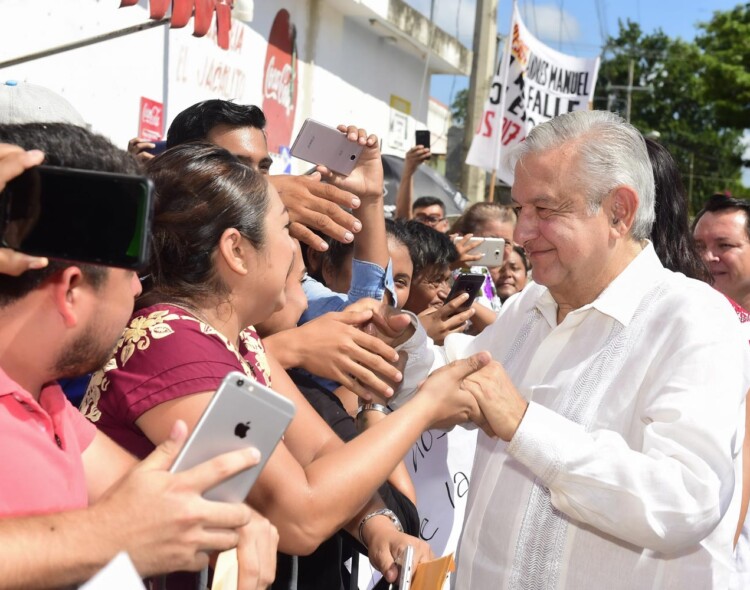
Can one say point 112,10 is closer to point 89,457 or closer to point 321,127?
point 321,127

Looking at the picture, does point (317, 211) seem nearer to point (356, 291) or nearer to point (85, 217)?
point (356, 291)

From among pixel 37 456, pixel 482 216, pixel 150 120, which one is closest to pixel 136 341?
pixel 37 456

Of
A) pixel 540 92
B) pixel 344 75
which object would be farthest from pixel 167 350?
pixel 344 75

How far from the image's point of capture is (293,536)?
2012mm

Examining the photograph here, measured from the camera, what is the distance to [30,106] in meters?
2.39

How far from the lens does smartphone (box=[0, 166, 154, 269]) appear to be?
4.29 ft

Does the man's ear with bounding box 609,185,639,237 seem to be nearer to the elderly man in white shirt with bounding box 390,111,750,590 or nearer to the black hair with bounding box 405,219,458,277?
the elderly man in white shirt with bounding box 390,111,750,590

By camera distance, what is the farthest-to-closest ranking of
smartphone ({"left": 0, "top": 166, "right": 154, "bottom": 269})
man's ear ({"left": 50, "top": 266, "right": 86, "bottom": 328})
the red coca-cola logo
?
the red coca-cola logo, man's ear ({"left": 50, "top": 266, "right": 86, "bottom": 328}), smartphone ({"left": 0, "top": 166, "right": 154, "bottom": 269})

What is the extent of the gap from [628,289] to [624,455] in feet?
1.70

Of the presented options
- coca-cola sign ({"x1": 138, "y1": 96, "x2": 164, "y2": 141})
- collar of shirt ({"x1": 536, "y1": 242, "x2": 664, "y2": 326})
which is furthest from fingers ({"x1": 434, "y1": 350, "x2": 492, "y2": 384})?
coca-cola sign ({"x1": 138, "y1": 96, "x2": 164, "y2": 141})

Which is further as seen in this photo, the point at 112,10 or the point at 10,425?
the point at 112,10

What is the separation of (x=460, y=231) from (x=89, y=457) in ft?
15.7

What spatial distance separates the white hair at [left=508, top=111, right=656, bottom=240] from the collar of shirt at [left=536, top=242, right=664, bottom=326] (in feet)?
0.28

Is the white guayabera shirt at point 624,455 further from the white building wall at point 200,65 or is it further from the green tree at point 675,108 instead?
the green tree at point 675,108
